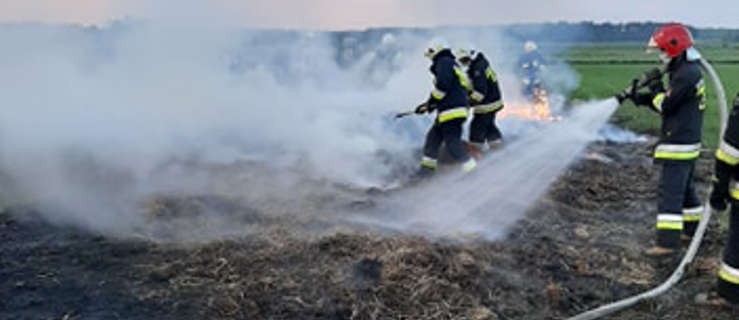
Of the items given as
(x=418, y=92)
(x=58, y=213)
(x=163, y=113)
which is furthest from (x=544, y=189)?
(x=418, y=92)

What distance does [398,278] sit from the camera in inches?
200

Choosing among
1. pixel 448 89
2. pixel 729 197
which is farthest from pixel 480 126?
pixel 729 197

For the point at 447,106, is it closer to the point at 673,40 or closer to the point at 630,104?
the point at 673,40

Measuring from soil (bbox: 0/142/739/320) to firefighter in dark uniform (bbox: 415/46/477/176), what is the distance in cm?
199

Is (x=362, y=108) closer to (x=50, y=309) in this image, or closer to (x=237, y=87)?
(x=237, y=87)

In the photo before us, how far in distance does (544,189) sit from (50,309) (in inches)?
219

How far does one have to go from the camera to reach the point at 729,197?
489 cm

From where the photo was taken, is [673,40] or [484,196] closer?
[673,40]

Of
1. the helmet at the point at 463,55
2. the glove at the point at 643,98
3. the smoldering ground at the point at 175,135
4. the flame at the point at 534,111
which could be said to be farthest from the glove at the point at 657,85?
the flame at the point at 534,111

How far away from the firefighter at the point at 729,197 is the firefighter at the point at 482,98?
17.1 feet

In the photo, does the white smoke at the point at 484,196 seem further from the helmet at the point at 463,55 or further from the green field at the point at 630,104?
the green field at the point at 630,104

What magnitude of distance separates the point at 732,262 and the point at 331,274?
2.88m

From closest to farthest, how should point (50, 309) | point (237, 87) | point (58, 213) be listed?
point (50, 309) → point (58, 213) → point (237, 87)

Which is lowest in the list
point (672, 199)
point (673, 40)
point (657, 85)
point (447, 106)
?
point (672, 199)
